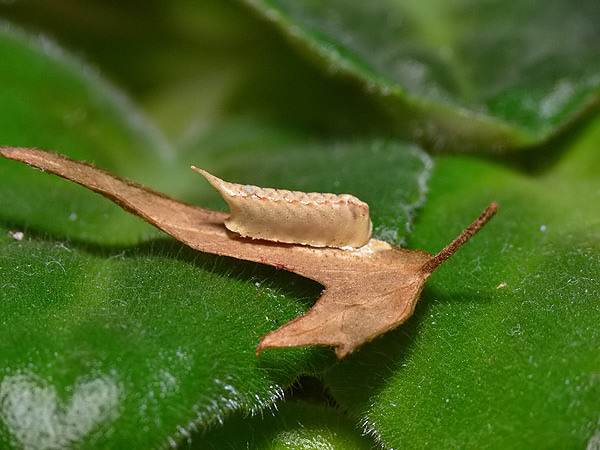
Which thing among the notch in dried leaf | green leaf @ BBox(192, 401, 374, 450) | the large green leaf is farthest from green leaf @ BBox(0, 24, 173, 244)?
green leaf @ BBox(192, 401, 374, 450)

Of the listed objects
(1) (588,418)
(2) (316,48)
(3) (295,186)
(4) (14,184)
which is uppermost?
(2) (316,48)

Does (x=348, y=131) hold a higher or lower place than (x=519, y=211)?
lower

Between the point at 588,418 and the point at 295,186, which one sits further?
the point at 295,186

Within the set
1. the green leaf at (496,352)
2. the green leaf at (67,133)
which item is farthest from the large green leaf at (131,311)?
the green leaf at (496,352)

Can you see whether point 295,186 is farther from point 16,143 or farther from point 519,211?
point 16,143

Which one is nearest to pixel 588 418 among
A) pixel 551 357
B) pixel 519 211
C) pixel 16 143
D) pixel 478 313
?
pixel 551 357

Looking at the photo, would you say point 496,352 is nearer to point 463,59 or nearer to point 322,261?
point 322,261

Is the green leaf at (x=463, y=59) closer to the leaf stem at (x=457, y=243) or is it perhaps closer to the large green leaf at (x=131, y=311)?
the large green leaf at (x=131, y=311)

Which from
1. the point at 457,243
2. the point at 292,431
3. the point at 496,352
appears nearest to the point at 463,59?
the point at 457,243

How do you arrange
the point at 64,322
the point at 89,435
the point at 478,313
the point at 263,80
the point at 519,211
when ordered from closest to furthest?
1. the point at 89,435
2. the point at 64,322
3. the point at 478,313
4. the point at 519,211
5. the point at 263,80
